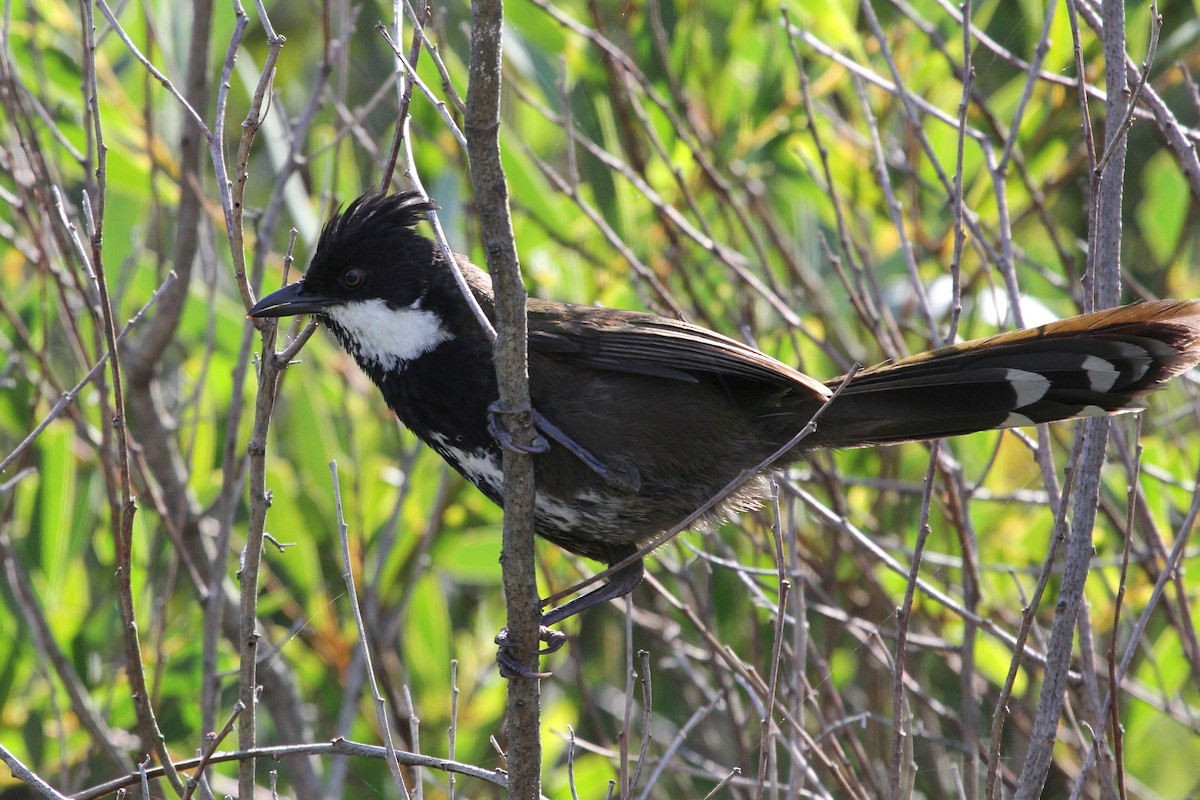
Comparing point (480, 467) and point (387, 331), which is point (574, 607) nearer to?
point (480, 467)

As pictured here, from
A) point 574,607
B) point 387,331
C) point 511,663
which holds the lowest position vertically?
point 511,663

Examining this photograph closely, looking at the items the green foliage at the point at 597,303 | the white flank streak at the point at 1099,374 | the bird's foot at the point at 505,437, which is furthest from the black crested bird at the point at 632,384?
the green foliage at the point at 597,303

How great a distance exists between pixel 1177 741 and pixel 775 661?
16.4 ft

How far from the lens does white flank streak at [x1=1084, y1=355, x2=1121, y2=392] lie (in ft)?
10.6

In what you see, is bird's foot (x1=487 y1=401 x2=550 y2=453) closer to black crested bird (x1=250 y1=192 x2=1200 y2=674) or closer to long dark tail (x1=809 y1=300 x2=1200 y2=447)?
black crested bird (x1=250 y1=192 x2=1200 y2=674)

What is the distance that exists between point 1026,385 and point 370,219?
182cm

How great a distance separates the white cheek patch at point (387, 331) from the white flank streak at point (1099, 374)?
5.40 feet

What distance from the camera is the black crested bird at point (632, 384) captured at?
10.8 feet

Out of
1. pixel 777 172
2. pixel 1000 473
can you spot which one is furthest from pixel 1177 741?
pixel 777 172

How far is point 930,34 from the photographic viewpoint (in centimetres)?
391

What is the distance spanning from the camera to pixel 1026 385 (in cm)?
335

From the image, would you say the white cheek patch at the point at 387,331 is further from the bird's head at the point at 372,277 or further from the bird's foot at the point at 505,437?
the bird's foot at the point at 505,437

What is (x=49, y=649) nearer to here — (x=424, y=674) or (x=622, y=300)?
(x=424, y=674)

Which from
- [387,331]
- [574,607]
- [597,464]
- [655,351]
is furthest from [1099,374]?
[387,331]
